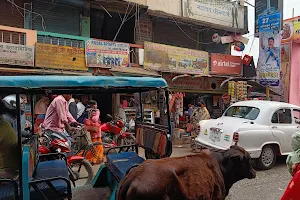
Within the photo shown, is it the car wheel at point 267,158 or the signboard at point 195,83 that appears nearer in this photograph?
the car wheel at point 267,158

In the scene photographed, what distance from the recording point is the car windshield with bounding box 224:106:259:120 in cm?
781

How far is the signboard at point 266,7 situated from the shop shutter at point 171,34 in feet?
10.5

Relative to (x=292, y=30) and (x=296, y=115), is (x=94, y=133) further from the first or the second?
(x=292, y=30)

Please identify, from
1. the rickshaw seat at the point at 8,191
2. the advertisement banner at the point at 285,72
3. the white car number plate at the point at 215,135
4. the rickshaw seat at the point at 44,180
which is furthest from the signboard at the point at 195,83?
the rickshaw seat at the point at 8,191

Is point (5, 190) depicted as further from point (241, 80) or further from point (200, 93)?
point (241, 80)

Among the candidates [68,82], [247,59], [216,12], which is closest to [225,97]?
[247,59]

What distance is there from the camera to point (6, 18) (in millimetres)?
9922

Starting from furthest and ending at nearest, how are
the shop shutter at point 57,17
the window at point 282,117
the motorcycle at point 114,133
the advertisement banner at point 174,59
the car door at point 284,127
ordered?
the advertisement banner at point 174,59 < the shop shutter at point 57,17 < the motorcycle at point 114,133 < the window at point 282,117 < the car door at point 284,127

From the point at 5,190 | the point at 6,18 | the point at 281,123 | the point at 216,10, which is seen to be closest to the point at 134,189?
the point at 5,190

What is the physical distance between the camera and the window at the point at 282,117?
7.80m

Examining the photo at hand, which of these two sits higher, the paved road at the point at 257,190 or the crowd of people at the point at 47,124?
the crowd of people at the point at 47,124

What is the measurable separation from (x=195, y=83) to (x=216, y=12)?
12.2 feet

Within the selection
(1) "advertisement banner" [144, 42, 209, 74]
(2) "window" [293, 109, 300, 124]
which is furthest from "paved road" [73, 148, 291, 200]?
(1) "advertisement banner" [144, 42, 209, 74]

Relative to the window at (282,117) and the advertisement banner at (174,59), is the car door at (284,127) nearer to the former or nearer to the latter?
the window at (282,117)
